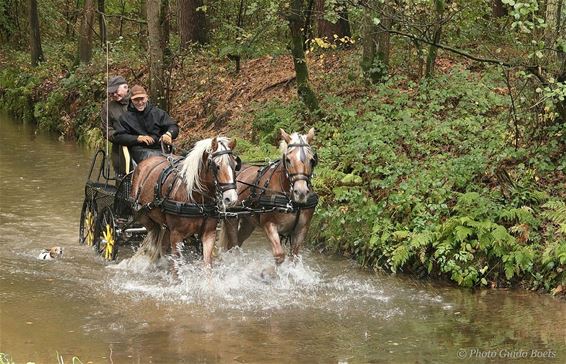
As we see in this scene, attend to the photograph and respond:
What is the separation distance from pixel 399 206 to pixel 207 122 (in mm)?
9228

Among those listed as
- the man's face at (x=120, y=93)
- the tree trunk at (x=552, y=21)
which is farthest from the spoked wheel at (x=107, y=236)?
the tree trunk at (x=552, y=21)

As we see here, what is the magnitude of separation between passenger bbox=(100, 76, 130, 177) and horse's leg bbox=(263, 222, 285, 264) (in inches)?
107

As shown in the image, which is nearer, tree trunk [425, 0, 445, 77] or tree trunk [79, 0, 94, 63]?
tree trunk [425, 0, 445, 77]

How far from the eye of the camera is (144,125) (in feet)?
38.3

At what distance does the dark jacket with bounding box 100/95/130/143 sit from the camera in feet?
Result: 37.8

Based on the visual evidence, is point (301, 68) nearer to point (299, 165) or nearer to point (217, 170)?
point (299, 165)

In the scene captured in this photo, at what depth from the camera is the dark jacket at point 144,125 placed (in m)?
11.5

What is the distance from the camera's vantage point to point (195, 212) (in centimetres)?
982

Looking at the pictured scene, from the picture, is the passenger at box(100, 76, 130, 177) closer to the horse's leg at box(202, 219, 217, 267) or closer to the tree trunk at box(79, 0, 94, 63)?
the horse's leg at box(202, 219, 217, 267)

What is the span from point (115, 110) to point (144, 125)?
548 millimetres

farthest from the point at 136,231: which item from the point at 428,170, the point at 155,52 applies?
the point at 155,52

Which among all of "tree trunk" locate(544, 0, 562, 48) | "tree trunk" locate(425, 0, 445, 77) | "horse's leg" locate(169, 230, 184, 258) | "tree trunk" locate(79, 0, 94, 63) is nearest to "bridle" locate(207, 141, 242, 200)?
"horse's leg" locate(169, 230, 184, 258)

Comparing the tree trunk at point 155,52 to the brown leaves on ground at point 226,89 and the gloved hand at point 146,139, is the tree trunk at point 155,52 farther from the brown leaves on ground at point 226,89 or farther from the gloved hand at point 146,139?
the gloved hand at point 146,139

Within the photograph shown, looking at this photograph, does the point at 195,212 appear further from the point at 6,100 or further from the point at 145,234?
the point at 6,100
